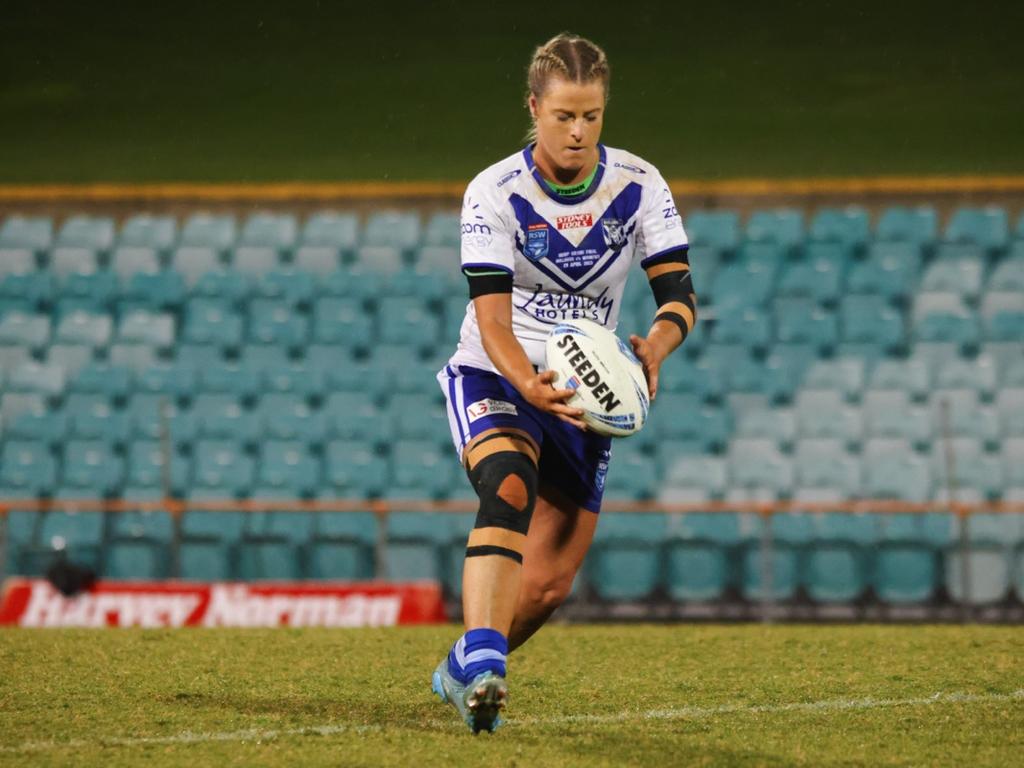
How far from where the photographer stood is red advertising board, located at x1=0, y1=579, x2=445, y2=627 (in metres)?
11.3

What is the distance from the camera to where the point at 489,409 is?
4770 millimetres

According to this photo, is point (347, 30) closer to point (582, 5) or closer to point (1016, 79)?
point (582, 5)

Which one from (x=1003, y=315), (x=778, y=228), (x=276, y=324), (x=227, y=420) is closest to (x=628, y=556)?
(x=227, y=420)

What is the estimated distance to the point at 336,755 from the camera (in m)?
4.10

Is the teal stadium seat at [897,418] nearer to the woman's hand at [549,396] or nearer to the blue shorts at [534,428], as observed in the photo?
the blue shorts at [534,428]

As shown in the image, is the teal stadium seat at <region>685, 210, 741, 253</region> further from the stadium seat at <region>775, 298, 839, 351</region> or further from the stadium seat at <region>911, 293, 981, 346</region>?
the stadium seat at <region>911, 293, 981, 346</region>

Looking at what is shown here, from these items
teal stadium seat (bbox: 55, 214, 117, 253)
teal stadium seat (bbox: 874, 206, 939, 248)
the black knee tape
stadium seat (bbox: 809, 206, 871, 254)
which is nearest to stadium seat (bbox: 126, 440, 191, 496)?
teal stadium seat (bbox: 55, 214, 117, 253)

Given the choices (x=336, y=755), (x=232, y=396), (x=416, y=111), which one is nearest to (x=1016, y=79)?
(x=416, y=111)

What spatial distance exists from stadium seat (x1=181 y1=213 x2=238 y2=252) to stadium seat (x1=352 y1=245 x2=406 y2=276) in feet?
4.73

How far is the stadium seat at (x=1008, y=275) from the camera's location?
13.7m

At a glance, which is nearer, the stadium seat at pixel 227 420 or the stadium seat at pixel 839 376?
the stadium seat at pixel 839 376

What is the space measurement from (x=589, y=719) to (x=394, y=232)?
10648 millimetres

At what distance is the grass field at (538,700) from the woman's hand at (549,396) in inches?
38.0

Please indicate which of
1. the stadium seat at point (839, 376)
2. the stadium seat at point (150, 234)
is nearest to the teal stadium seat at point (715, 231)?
the stadium seat at point (839, 376)
